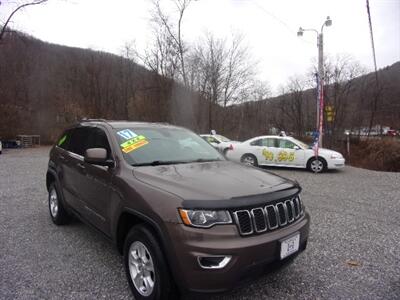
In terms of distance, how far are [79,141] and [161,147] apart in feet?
4.95

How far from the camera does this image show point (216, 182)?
2.63m

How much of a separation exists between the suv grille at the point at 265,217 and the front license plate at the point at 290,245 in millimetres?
132

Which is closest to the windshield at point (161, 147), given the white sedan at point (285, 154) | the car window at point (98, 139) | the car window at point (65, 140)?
the car window at point (98, 139)

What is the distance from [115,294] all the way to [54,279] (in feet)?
2.49

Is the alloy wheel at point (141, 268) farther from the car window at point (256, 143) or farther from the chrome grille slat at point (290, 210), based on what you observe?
the car window at point (256, 143)

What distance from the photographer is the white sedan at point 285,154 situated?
1120 cm

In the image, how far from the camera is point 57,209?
468cm

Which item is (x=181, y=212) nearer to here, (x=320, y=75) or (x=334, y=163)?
(x=334, y=163)

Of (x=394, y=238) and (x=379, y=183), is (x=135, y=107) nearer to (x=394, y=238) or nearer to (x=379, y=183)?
(x=379, y=183)

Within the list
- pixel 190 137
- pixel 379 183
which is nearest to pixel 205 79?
pixel 379 183

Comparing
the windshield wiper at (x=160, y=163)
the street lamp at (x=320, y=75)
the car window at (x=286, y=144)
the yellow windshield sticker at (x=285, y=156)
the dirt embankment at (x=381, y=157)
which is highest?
the street lamp at (x=320, y=75)

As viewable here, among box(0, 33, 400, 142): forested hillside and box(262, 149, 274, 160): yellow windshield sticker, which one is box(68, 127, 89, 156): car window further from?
box(0, 33, 400, 142): forested hillside

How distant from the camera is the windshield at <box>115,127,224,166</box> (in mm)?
3229

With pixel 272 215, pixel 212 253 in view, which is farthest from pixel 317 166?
pixel 212 253
